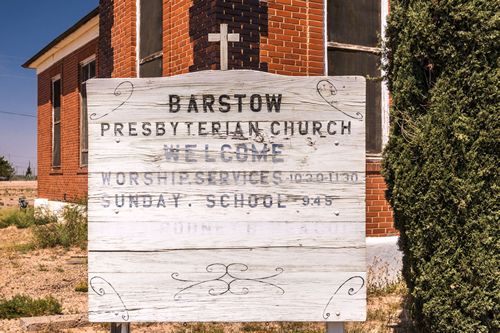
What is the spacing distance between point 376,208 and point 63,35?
1152 cm

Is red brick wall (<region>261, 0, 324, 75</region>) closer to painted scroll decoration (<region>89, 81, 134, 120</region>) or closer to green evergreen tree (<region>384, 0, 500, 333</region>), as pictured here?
green evergreen tree (<region>384, 0, 500, 333</region>)

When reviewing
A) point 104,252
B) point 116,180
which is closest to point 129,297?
point 104,252

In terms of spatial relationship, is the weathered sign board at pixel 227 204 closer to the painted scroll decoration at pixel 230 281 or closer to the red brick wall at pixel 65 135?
the painted scroll decoration at pixel 230 281

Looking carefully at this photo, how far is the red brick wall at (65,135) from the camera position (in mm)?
14922

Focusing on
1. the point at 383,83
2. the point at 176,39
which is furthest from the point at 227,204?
the point at 383,83

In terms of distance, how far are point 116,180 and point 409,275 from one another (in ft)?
8.29

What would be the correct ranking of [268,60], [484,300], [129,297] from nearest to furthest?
1. [129,297]
2. [484,300]
3. [268,60]

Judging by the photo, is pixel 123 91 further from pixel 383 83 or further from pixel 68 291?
pixel 383 83

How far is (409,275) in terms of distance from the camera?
4352 mm

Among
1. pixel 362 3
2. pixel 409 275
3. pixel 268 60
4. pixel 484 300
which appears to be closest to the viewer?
pixel 484 300

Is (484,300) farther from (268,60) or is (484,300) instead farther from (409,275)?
(268,60)

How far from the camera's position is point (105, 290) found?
3164 millimetres

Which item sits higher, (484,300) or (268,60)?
(268,60)

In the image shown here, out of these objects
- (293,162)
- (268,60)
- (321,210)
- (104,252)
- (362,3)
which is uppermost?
(362,3)
